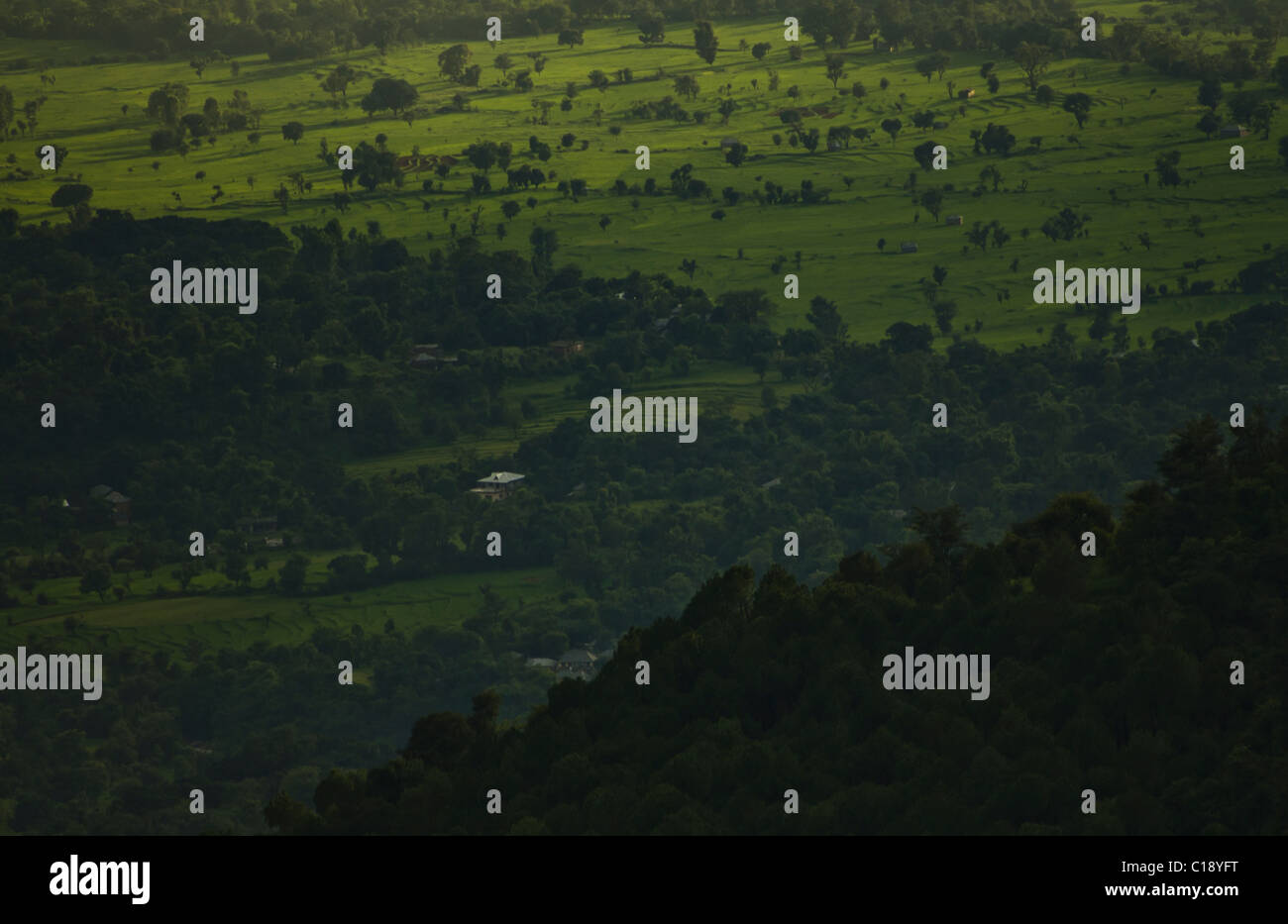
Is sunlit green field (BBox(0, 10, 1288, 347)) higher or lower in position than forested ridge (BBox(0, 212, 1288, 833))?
higher

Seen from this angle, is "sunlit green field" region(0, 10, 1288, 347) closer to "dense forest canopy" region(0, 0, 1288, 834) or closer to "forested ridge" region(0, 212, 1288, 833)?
"dense forest canopy" region(0, 0, 1288, 834)

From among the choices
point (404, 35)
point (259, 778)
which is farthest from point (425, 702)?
point (404, 35)

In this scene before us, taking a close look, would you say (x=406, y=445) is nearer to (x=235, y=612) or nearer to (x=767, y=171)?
(x=235, y=612)

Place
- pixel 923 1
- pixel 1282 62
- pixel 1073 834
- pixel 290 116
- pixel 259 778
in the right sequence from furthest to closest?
1. pixel 923 1
2. pixel 290 116
3. pixel 1282 62
4. pixel 259 778
5. pixel 1073 834

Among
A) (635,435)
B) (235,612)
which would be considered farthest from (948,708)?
(635,435)

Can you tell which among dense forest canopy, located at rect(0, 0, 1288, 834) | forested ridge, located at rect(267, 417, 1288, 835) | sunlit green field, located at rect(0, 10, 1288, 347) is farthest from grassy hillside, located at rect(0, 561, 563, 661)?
forested ridge, located at rect(267, 417, 1288, 835)

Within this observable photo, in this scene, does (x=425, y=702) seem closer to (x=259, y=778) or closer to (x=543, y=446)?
(x=259, y=778)
